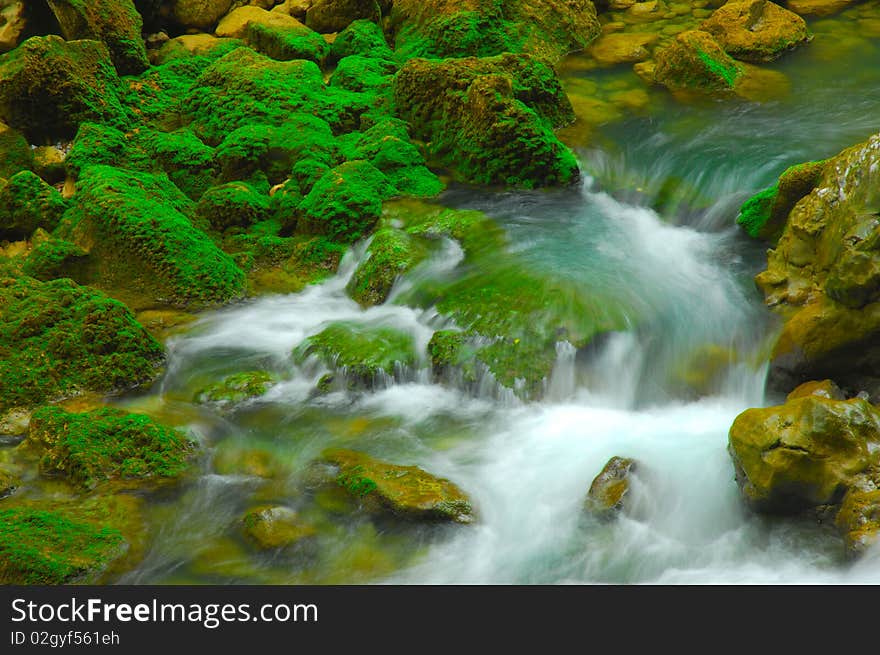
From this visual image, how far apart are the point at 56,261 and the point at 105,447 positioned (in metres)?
3.42

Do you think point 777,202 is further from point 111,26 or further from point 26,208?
point 111,26

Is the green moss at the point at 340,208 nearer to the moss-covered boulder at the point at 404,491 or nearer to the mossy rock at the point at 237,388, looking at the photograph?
the mossy rock at the point at 237,388

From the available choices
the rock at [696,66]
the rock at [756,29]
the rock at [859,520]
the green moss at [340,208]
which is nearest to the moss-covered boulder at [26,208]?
the green moss at [340,208]

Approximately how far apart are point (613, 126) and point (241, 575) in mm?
9450

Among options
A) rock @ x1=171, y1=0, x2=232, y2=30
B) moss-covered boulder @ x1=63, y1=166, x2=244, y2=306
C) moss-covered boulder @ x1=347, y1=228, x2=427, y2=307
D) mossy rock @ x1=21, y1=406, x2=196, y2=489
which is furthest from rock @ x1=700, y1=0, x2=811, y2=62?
mossy rock @ x1=21, y1=406, x2=196, y2=489

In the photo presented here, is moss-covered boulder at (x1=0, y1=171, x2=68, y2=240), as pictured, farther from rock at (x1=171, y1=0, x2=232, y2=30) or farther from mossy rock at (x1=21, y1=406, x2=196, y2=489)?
rock at (x1=171, y1=0, x2=232, y2=30)

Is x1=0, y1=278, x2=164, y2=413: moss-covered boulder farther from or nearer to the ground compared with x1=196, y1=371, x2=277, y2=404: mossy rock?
farther from the ground

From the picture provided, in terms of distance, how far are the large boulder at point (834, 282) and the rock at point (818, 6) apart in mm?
9206

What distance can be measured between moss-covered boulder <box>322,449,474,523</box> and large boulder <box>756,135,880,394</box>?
10.6ft

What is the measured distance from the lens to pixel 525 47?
14.6 metres

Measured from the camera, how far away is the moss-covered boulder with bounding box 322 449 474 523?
6.29 metres

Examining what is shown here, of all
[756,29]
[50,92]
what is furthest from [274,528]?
[756,29]

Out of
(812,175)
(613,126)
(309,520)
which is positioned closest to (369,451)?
(309,520)

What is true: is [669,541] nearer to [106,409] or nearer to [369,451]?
[369,451]
